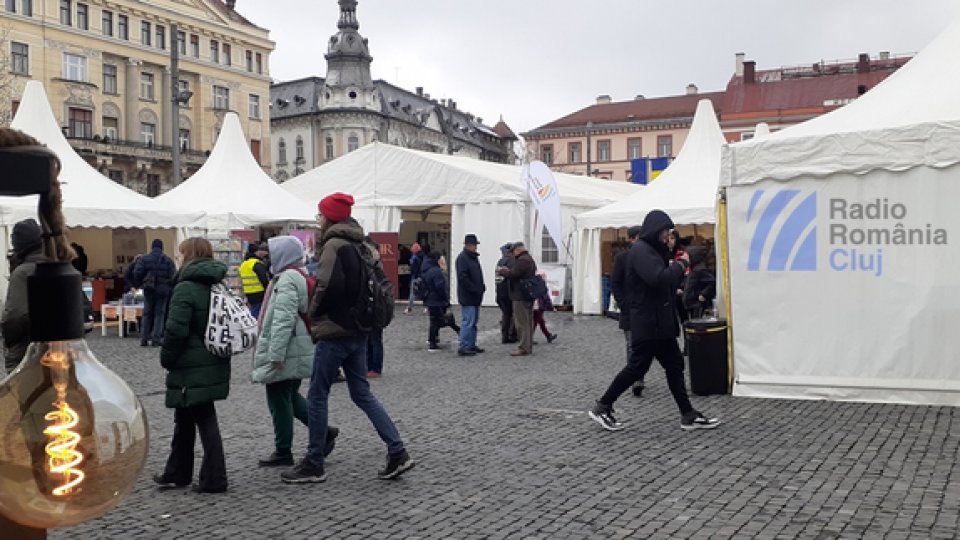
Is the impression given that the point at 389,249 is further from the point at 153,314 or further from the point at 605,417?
the point at 605,417

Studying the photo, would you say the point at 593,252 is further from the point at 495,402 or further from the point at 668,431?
the point at 668,431

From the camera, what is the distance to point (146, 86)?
54.9 meters

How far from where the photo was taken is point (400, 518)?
195 inches

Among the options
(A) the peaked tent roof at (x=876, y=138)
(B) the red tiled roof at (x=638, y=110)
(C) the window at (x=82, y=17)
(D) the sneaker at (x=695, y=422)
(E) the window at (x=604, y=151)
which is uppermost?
(C) the window at (x=82, y=17)

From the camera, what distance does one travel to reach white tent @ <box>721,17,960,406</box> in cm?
832

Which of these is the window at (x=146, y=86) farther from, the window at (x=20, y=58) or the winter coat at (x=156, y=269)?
the winter coat at (x=156, y=269)

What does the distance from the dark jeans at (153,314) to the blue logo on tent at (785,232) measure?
953cm

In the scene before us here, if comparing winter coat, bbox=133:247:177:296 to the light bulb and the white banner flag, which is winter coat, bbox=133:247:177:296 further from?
the light bulb

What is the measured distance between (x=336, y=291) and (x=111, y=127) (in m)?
52.0

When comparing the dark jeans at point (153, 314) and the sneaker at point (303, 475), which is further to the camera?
the dark jeans at point (153, 314)

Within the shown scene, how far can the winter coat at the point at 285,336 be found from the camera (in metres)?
5.91

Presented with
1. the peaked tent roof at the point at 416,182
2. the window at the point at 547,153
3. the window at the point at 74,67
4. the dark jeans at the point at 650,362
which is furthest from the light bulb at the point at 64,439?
the window at the point at 547,153

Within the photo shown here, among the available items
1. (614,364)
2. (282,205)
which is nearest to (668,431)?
(614,364)

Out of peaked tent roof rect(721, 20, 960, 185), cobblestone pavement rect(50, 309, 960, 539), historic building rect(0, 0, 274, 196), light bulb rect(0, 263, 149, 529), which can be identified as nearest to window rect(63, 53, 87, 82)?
historic building rect(0, 0, 274, 196)
